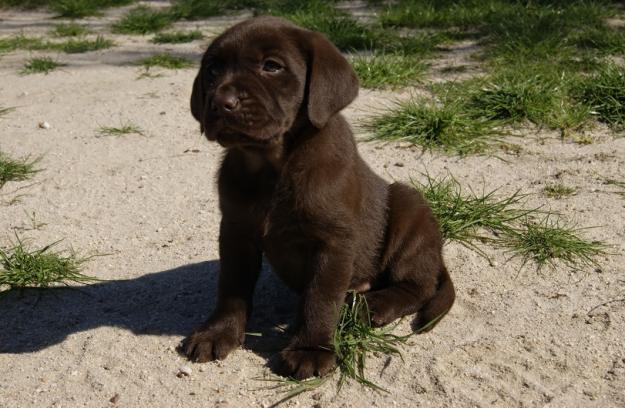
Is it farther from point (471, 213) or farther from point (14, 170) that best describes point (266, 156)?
point (14, 170)

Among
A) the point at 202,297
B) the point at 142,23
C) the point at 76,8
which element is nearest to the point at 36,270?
the point at 202,297

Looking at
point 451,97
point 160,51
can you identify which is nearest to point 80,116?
point 160,51

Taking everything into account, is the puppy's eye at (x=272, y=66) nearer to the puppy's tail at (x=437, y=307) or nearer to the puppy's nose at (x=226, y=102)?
the puppy's nose at (x=226, y=102)

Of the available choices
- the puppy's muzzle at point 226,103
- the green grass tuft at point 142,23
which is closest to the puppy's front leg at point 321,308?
the puppy's muzzle at point 226,103

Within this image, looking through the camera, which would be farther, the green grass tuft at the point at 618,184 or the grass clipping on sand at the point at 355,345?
the green grass tuft at the point at 618,184

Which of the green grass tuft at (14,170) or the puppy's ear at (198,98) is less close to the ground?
the puppy's ear at (198,98)

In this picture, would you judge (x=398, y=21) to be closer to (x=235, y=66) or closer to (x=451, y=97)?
(x=451, y=97)
